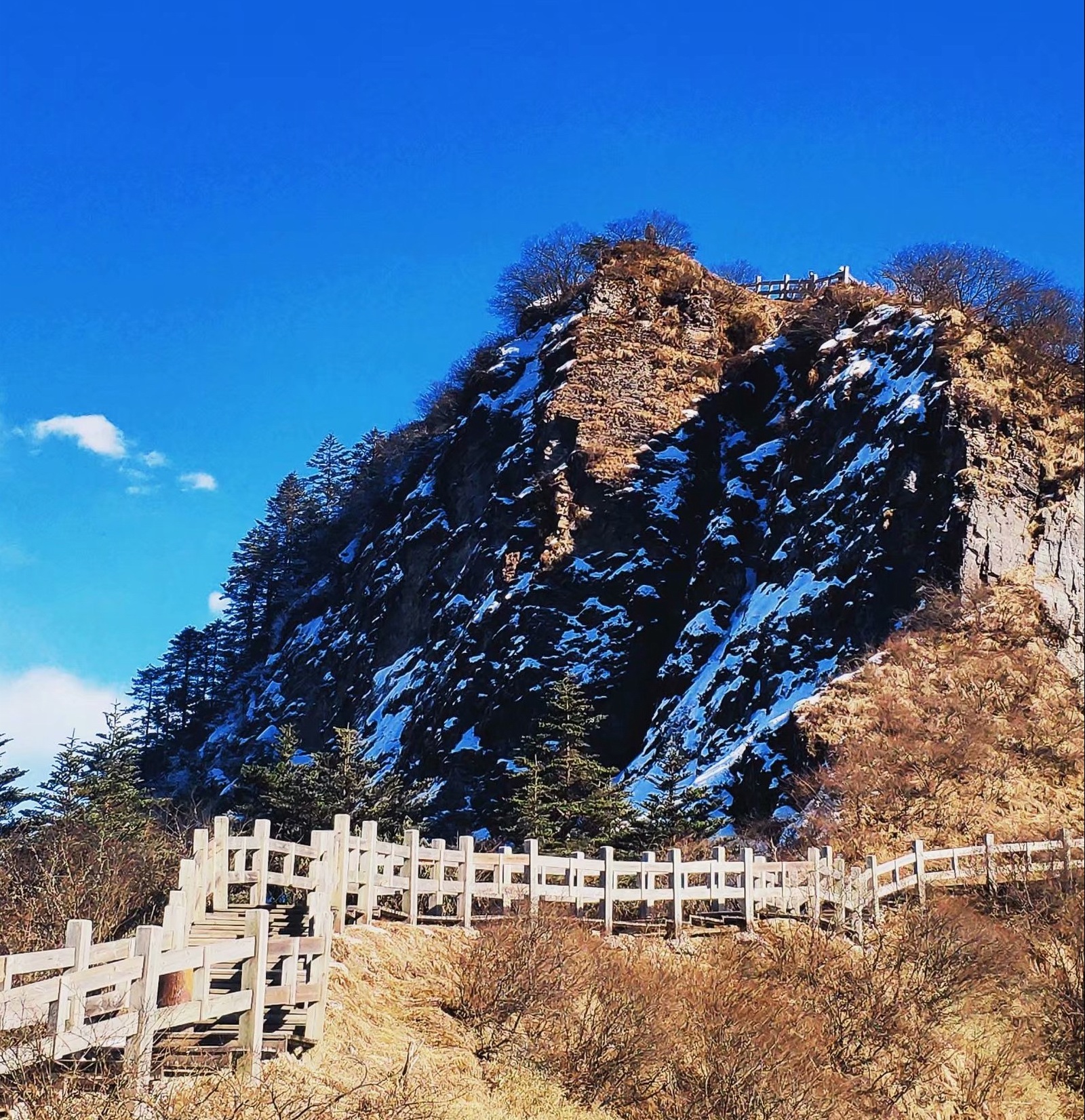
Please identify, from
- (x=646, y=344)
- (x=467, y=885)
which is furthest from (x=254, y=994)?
(x=646, y=344)

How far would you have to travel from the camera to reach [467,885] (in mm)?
16734

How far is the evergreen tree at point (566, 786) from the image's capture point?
31891 mm

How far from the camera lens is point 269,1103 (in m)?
10.2

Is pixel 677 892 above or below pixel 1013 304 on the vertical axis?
below

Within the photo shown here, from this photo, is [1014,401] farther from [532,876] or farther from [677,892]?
[532,876]

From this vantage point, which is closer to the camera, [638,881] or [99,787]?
[638,881]

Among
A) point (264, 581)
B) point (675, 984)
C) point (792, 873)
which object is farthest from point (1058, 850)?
point (264, 581)

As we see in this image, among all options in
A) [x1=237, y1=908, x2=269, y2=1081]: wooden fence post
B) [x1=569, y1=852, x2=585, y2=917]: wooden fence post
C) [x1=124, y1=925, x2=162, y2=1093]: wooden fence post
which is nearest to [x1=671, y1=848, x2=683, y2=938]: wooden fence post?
[x1=569, y1=852, x2=585, y2=917]: wooden fence post

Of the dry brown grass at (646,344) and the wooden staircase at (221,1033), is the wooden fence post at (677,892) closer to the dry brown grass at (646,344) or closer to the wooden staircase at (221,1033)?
the wooden staircase at (221,1033)

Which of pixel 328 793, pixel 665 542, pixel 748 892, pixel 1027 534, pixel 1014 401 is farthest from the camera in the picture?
pixel 665 542

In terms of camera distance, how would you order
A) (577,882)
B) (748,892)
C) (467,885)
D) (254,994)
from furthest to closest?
(748,892), (577,882), (467,885), (254,994)

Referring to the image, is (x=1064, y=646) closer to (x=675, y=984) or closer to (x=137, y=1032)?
(x=675, y=984)

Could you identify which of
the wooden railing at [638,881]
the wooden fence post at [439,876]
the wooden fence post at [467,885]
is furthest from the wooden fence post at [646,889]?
the wooden fence post at [439,876]

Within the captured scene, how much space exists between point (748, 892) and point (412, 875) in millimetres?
6068
